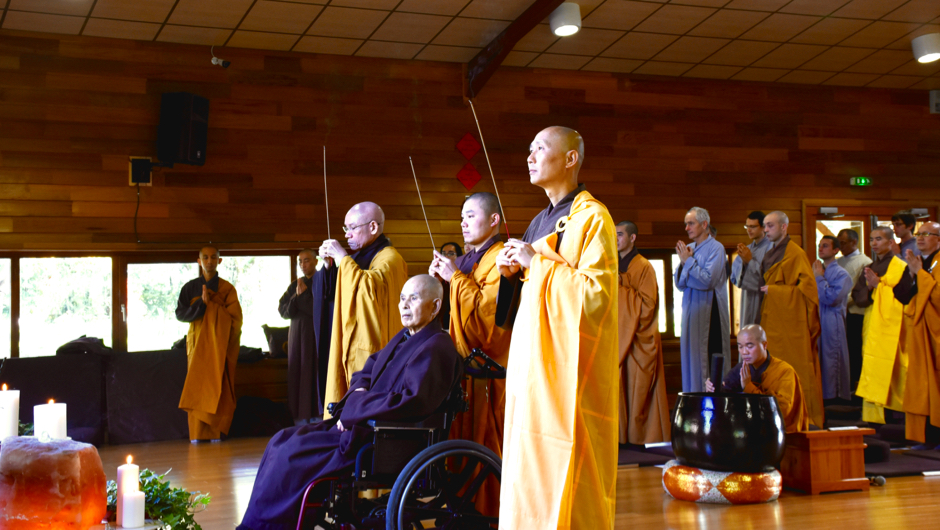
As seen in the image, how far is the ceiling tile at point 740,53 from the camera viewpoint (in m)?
7.84

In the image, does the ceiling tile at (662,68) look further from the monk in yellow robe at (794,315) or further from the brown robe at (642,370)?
the brown robe at (642,370)

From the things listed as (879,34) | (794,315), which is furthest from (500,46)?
(879,34)

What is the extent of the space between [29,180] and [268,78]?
210cm

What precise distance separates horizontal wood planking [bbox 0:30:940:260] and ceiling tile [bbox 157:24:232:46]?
12 cm

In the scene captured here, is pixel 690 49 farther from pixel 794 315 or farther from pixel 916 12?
Answer: pixel 794 315

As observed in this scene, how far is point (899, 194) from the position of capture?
9156 millimetres

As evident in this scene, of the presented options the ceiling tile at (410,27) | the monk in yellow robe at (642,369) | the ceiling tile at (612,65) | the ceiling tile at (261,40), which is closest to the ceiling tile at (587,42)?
the ceiling tile at (612,65)

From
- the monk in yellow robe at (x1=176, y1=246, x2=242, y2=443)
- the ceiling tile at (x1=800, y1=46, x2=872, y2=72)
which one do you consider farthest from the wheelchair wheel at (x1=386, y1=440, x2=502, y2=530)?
the ceiling tile at (x1=800, y1=46, x2=872, y2=72)

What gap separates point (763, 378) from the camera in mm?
4605

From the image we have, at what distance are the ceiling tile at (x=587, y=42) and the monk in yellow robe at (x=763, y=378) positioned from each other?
12.0 feet

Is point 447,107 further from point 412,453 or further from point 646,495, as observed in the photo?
point 412,453

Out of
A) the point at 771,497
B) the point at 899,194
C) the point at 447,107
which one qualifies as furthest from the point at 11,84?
the point at 899,194

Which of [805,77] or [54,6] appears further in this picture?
[805,77]

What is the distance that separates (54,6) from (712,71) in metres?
6.09
